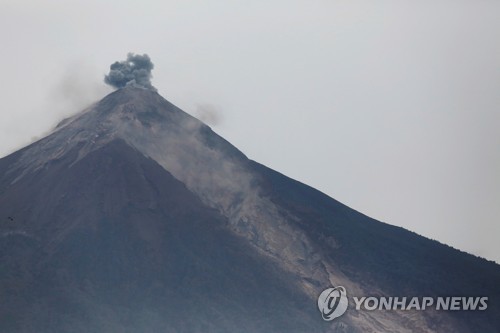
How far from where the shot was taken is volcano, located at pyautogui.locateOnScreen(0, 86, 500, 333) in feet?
372

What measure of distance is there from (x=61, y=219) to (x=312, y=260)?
1254 inches

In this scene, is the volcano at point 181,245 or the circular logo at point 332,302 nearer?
the volcano at point 181,245

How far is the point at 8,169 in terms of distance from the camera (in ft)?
454

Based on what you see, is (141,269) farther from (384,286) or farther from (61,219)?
(384,286)

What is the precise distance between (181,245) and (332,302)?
64.1ft

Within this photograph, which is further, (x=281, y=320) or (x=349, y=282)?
(x=349, y=282)

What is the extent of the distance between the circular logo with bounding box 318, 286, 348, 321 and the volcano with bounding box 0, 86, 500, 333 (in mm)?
1003

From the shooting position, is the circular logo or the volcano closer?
the volcano

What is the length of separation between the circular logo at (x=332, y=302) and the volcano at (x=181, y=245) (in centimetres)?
100

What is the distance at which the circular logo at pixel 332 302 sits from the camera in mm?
119812

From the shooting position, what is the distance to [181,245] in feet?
408

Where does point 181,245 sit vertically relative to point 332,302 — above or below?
below

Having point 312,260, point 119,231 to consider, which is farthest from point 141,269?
point 312,260

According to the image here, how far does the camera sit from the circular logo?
393 ft
